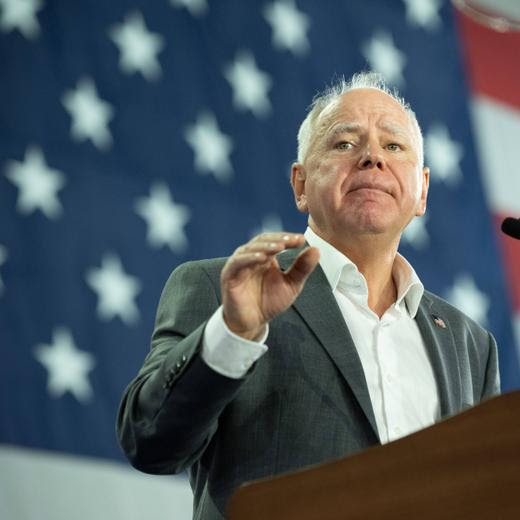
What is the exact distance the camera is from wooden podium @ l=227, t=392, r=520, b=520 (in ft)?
3.43

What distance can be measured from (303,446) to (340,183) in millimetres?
676

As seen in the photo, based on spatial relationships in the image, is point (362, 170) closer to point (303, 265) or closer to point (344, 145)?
point (344, 145)

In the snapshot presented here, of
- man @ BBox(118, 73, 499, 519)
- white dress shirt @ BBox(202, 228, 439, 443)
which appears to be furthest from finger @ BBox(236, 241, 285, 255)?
white dress shirt @ BBox(202, 228, 439, 443)

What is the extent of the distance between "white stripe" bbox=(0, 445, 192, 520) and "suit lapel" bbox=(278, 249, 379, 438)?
1.45 meters

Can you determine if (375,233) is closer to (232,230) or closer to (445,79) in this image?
(232,230)

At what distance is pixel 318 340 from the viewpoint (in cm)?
177

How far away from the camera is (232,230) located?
12.2 ft

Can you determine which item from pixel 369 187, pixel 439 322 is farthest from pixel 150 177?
pixel 439 322

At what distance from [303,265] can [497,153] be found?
338 centimetres

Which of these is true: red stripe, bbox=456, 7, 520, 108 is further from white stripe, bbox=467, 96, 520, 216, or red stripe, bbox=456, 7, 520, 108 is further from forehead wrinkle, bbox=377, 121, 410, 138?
forehead wrinkle, bbox=377, 121, 410, 138

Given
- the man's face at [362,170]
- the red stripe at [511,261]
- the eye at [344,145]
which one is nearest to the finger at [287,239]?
the man's face at [362,170]

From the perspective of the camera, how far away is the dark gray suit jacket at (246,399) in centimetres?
150

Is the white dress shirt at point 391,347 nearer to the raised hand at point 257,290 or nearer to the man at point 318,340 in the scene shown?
the man at point 318,340

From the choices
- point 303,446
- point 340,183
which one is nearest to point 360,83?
point 340,183
